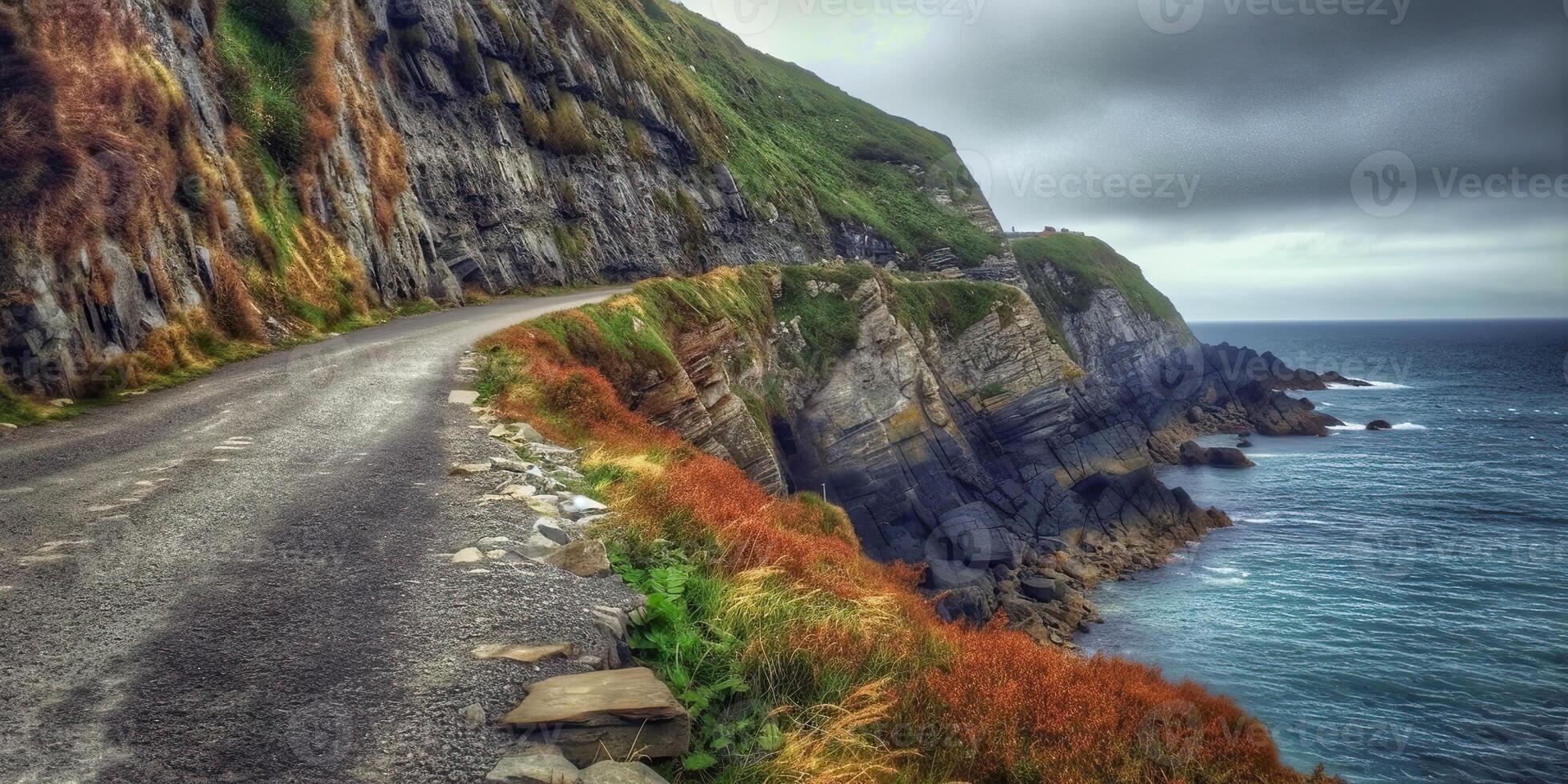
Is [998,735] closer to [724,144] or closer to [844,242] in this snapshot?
[724,144]

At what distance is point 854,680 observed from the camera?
263 inches

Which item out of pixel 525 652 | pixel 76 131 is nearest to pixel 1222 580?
pixel 525 652

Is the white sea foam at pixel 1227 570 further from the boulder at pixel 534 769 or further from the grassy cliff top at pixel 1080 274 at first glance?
the grassy cliff top at pixel 1080 274

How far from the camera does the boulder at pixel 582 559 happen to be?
706 cm

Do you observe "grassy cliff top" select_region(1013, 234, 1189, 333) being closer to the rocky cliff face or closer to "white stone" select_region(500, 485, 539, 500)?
the rocky cliff face

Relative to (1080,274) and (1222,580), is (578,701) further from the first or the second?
(1080,274)

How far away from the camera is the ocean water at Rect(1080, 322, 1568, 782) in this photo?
23750 millimetres

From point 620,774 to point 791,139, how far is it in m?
88.0

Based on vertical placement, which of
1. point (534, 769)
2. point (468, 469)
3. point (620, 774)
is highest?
point (468, 469)

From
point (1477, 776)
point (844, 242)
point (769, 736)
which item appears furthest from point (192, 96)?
point (844, 242)

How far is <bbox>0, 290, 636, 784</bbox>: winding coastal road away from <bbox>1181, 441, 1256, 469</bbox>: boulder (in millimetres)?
71635

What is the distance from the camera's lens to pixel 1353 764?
2231cm

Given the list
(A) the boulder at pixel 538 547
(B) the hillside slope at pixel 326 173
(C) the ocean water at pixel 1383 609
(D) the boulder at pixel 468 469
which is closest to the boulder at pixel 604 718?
(A) the boulder at pixel 538 547

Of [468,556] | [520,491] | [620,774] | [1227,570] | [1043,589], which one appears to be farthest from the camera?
[1227,570]
